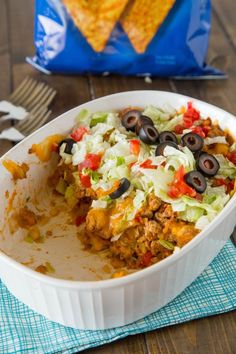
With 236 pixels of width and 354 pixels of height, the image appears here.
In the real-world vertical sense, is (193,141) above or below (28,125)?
above

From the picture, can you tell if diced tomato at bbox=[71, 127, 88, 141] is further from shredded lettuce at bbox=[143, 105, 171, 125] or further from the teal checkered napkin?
the teal checkered napkin

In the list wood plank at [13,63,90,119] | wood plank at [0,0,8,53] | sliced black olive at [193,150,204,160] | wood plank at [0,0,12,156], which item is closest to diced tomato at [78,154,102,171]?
sliced black olive at [193,150,204,160]

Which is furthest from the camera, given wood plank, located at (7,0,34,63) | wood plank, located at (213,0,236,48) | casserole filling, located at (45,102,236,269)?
Result: wood plank, located at (213,0,236,48)

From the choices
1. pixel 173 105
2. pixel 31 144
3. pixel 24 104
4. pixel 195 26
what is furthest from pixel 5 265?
pixel 195 26

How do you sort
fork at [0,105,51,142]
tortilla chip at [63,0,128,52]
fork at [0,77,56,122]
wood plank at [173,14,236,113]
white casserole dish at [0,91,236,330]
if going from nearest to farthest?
white casserole dish at [0,91,236,330] < fork at [0,105,51,142] < fork at [0,77,56,122] < tortilla chip at [63,0,128,52] < wood plank at [173,14,236,113]

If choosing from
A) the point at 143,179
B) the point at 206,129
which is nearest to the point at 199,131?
the point at 206,129

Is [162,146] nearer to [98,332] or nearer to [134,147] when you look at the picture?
[134,147]
